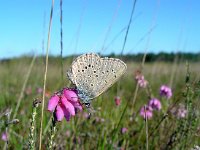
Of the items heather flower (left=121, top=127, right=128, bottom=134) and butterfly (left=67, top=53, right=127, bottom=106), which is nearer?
butterfly (left=67, top=53, right=127, bottom=106)

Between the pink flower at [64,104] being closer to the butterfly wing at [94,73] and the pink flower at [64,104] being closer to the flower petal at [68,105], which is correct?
the flower petal at [68,105]

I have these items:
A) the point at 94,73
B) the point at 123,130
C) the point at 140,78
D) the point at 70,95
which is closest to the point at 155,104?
the point at 140,78

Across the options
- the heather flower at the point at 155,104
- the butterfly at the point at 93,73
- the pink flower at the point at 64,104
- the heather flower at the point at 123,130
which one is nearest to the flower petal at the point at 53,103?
the pink flower at the point at 64,104

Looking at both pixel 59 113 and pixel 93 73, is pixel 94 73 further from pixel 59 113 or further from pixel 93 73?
pixel 59 113

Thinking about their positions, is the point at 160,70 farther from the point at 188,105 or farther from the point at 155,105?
the point at 188,105

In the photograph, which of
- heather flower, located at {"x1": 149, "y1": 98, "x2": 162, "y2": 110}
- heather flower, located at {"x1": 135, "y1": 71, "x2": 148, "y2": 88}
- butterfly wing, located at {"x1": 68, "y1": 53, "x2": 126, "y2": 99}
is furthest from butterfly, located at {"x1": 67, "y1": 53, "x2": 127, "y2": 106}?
heather flower, located at {"x1": 149, "y1": 98, "x2": 162, "y2": 110}

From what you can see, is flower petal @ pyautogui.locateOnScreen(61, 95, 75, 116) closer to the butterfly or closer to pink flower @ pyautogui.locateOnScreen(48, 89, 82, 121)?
pink flower @ pyautogui.locateOnScreen(48, 89, 82, 121)
